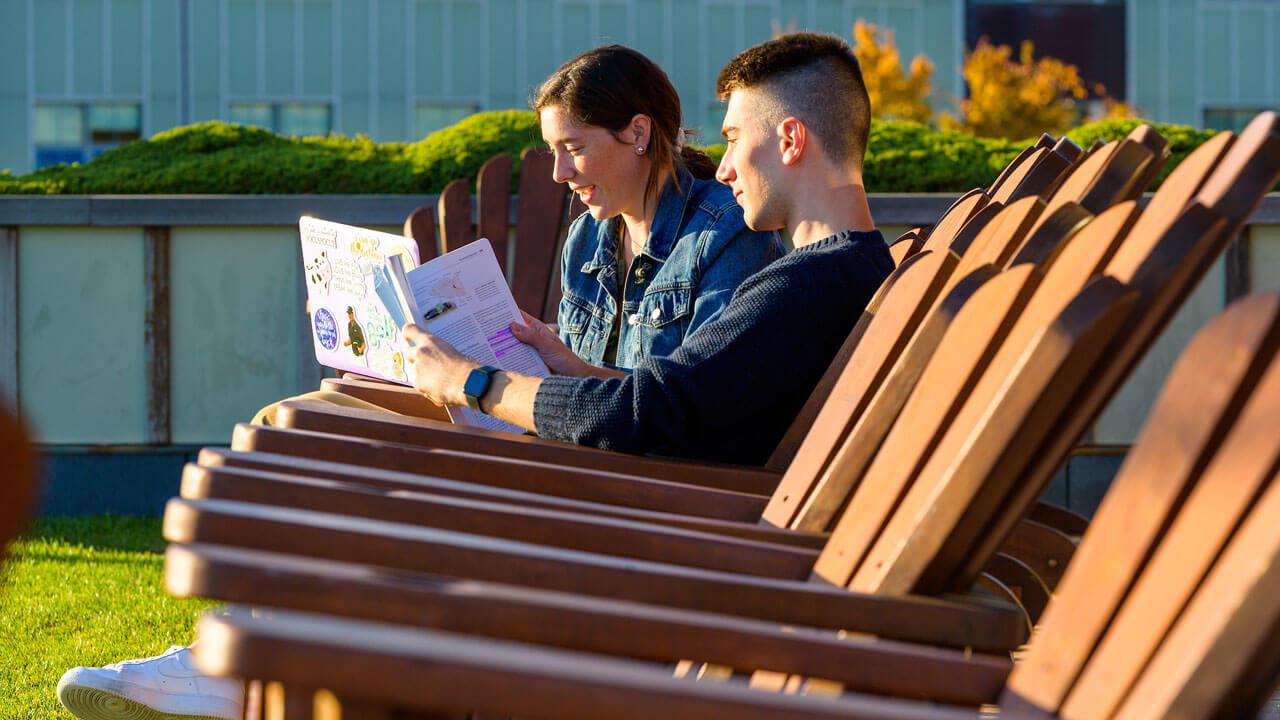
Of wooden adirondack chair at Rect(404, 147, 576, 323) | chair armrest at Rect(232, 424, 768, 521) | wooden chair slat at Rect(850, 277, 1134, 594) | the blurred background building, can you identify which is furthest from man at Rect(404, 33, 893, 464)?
the blurred background building

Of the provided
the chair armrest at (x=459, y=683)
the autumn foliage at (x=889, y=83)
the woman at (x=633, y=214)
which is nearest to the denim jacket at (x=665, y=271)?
the woman at (x=633, y=214)

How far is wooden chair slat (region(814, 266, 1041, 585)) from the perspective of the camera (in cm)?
149

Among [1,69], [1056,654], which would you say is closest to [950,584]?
[1056,654]

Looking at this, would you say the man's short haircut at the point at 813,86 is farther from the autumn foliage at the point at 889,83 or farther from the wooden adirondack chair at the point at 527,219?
the autumn foliage at the point at 889,83

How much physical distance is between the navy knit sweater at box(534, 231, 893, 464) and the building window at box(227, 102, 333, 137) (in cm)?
2003

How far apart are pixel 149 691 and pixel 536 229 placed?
99.3 inches

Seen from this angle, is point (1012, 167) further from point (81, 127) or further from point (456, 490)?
point (81, 127)

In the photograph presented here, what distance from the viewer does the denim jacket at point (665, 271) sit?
10.3 ft

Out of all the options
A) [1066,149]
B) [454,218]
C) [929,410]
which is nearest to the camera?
[929,410]

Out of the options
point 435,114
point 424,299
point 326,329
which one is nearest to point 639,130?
point 424,299

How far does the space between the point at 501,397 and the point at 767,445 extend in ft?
1.85

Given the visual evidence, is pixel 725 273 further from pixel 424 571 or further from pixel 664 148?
pixel 424 571

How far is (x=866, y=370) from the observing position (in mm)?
1916

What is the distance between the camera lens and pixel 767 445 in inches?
106
